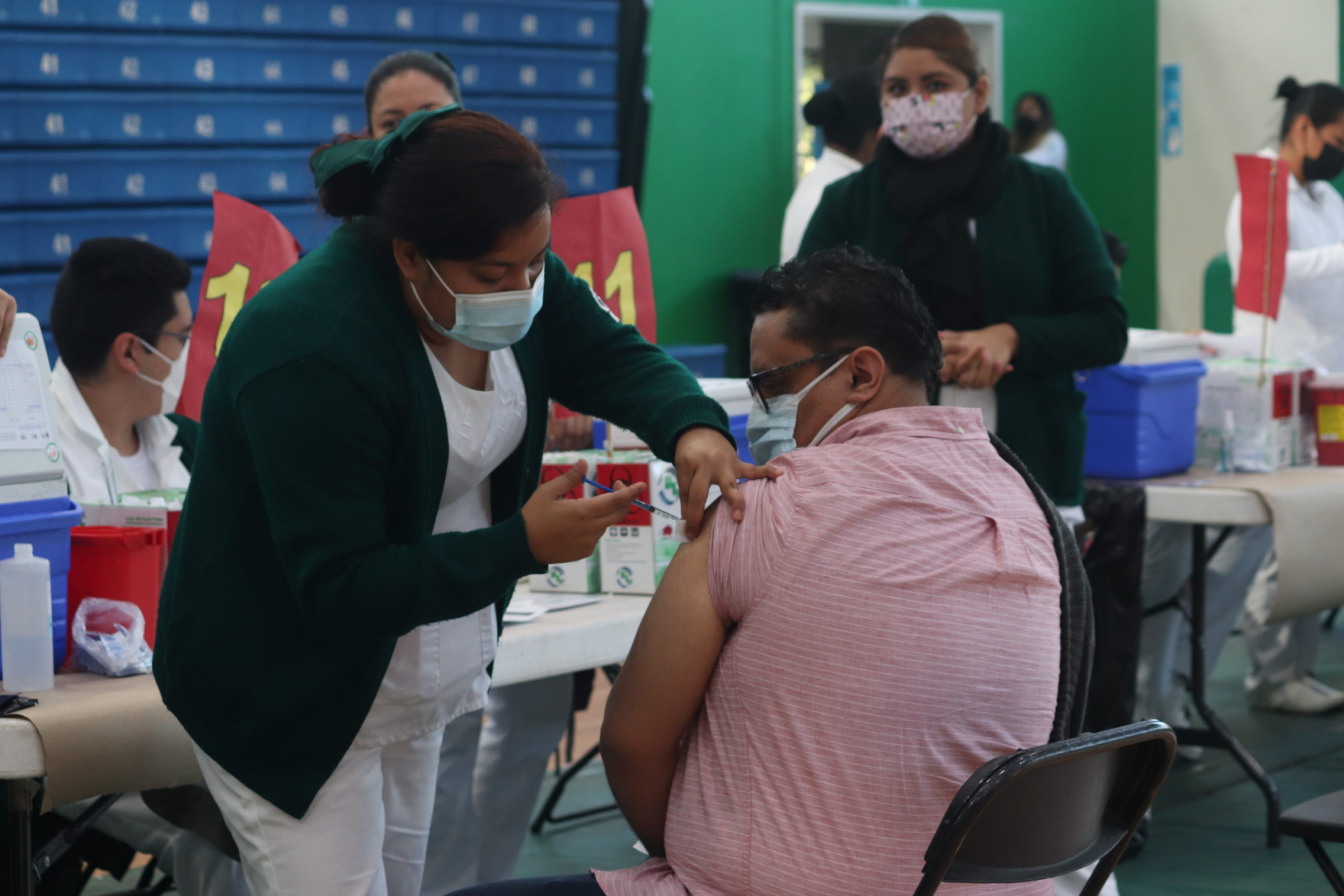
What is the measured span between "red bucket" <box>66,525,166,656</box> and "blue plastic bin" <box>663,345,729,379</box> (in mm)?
4049

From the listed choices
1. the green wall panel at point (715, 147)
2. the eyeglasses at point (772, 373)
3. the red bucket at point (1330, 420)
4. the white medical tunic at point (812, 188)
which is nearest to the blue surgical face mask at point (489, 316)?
the eyeglasses at point (772, 373)

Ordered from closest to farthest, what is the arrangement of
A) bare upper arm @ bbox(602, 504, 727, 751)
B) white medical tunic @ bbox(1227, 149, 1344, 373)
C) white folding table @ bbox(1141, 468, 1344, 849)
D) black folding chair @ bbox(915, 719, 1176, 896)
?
black folding chair @ bbox(915, 719, 1176, 896) → bare upper arm @ bbox(602, 504, 727, 751) → white folding table @ bbox(1141, 468, 1344, 849) → white medical tunic @ bbox(1227, 149, 1344, 373)

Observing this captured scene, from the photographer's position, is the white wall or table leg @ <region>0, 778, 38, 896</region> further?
the white wall

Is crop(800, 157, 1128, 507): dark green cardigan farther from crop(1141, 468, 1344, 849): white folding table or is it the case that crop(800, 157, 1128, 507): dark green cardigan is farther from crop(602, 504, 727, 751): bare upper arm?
crop(602, 504, 727, 751): bare upper arm

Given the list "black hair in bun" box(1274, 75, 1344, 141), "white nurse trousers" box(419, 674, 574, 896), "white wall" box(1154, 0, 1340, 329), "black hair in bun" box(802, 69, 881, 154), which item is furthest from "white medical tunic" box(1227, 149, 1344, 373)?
"white wall" box(1154, 0, 1340, 329)

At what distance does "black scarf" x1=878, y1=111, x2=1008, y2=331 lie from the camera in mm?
2672

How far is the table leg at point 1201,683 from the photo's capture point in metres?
3.26

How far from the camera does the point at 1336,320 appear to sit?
4141 millimetres

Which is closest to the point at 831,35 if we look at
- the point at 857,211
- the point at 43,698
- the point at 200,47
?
the point at 200,47

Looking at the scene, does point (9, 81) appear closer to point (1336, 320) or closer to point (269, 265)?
point (269, 265)

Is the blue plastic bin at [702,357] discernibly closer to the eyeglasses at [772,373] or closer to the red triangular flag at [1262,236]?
the red triangular flag at [1262,236]

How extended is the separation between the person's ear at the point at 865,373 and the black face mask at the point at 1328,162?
124 inches

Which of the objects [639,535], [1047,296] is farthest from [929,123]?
[639,535]

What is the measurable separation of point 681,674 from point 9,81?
348 centimetres
